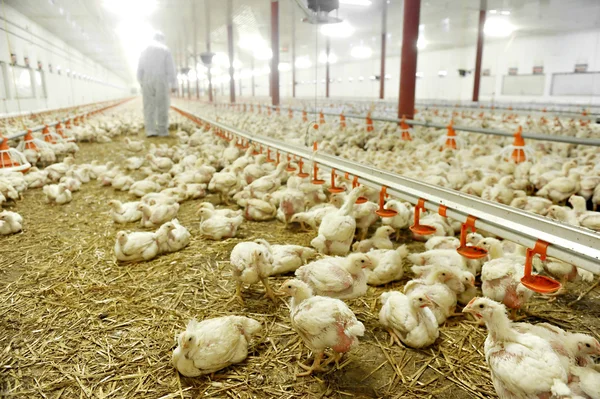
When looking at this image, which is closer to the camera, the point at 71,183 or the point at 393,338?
the point at 393,338

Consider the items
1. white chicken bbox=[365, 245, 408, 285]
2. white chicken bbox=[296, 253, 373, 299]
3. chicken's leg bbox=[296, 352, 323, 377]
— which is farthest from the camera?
white chicken bbox=[365, 245, 408, 285]

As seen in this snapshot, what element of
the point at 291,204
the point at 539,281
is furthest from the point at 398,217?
the point at 539,281

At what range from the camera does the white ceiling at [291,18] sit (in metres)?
12.4

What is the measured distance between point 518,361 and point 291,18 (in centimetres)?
1504

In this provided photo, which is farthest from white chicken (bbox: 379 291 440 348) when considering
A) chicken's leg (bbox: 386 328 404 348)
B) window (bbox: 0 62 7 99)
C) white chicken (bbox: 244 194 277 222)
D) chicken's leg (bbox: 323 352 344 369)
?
window (bbox: 0 62 7 99)

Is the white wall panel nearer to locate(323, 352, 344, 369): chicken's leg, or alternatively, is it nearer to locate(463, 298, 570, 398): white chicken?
locate(323, 352, 344, 369): chicken's leg

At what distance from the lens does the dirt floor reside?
7.22 ft

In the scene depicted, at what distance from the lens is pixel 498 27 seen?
1755 centimetres

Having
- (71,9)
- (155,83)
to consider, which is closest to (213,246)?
(155,83)

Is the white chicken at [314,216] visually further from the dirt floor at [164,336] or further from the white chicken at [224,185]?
the white chicken at [224,185]

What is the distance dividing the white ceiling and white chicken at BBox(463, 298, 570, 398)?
32.0ft

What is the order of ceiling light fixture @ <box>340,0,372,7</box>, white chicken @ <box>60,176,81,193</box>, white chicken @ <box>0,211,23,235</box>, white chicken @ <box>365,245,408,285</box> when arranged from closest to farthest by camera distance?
white chicken @ <box>365,245,408,285</box>, white chicken @ <box>0,211,23,235</box>, white chicken @ <box>60,176,81,193</box>, ceiling light fixture @ <box>340,0,372,7</box>

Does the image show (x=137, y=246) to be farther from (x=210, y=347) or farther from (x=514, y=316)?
(x=514, y=316)

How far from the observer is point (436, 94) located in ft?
84.0
